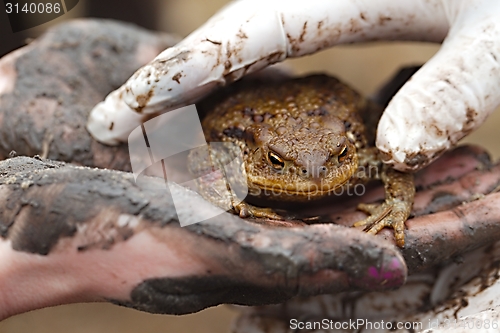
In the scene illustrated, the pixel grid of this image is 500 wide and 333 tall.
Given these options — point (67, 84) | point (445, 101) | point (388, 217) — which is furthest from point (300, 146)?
point (67, 84)

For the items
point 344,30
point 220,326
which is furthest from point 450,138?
point 220,326

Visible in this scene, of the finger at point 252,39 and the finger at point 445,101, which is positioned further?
the finger at point 252,39

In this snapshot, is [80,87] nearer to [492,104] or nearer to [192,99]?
[192,99]

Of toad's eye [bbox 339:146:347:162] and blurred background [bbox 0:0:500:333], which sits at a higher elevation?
toad's eye [bbox 339:146:347:162]

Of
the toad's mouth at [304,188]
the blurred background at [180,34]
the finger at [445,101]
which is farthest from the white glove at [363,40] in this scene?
the blurred background at [180,34]

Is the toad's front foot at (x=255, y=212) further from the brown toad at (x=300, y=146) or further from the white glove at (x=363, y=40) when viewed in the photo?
the white glove at (x=363, y=40)

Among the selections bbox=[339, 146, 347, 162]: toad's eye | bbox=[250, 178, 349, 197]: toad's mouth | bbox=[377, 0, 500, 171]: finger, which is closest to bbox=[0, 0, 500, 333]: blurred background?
bbox=[250, 178, 349, 197]: toad's mouth

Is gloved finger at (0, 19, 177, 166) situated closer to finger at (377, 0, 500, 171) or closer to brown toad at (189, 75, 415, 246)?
brown toad at (189, 75, 415, 246)
